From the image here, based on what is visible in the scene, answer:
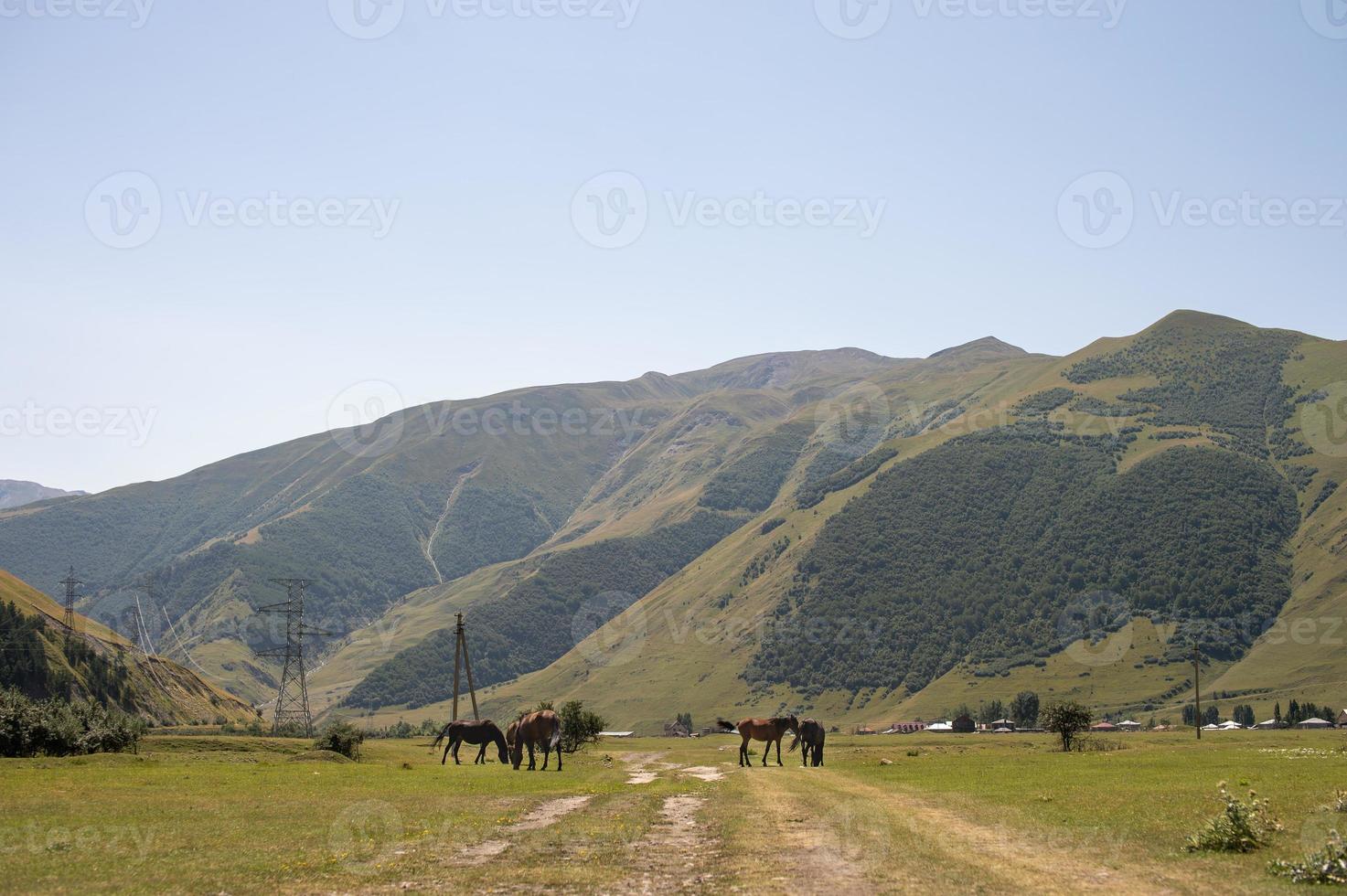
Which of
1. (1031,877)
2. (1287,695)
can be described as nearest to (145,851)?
(1031,877)

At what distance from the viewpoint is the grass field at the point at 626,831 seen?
57.0 feet

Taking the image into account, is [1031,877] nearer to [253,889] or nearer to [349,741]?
[253,889]

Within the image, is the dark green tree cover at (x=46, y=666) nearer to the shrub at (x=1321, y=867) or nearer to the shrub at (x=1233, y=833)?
the shrub at (x=1233, y=833)

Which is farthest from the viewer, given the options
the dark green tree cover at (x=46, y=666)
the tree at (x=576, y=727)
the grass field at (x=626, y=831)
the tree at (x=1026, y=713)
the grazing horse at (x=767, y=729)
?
the tree at (x=1026, y=713)

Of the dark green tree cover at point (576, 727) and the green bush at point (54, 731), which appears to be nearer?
the green bush at point (54, 731)

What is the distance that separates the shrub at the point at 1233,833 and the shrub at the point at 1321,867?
6.75 feet

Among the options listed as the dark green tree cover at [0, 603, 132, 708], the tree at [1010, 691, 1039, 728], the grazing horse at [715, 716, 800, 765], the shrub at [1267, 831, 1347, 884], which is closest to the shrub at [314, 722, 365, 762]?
the grazing horse at [715, 716, 800, 765]

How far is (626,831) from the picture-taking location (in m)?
23.0

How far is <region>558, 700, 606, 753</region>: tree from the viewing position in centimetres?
6800

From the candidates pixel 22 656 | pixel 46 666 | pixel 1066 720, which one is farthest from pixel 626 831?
pixel 46 666

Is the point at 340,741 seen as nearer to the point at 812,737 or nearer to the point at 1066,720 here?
the point at 812,737

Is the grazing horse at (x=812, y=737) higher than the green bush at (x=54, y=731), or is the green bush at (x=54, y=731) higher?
the green bush at (x=54, y=731)

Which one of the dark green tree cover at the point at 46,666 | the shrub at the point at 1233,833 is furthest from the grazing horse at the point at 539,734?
the dark green tree cover at the point at 46,666

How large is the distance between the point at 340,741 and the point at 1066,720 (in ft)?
151
